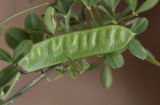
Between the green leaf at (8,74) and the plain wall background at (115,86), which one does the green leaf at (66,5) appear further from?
the plain wall background at (115,86)

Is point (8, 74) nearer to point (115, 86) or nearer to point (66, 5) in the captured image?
point (66, 5)

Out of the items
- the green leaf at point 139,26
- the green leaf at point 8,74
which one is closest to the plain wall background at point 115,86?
the green leaf at point 139,26

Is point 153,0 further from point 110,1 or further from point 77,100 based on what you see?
point 77,100

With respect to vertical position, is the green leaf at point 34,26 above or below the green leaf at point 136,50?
above

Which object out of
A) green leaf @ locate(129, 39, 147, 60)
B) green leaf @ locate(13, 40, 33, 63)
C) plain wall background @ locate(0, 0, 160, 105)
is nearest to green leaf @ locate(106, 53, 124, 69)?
green leaf @ locate(129, 39, 147, 60)

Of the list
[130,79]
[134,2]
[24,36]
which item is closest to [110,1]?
[134,2]

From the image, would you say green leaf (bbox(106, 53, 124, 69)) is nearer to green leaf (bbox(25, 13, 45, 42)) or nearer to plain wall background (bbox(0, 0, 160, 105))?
green leaf (bbox(25, 13, 45, 42))
